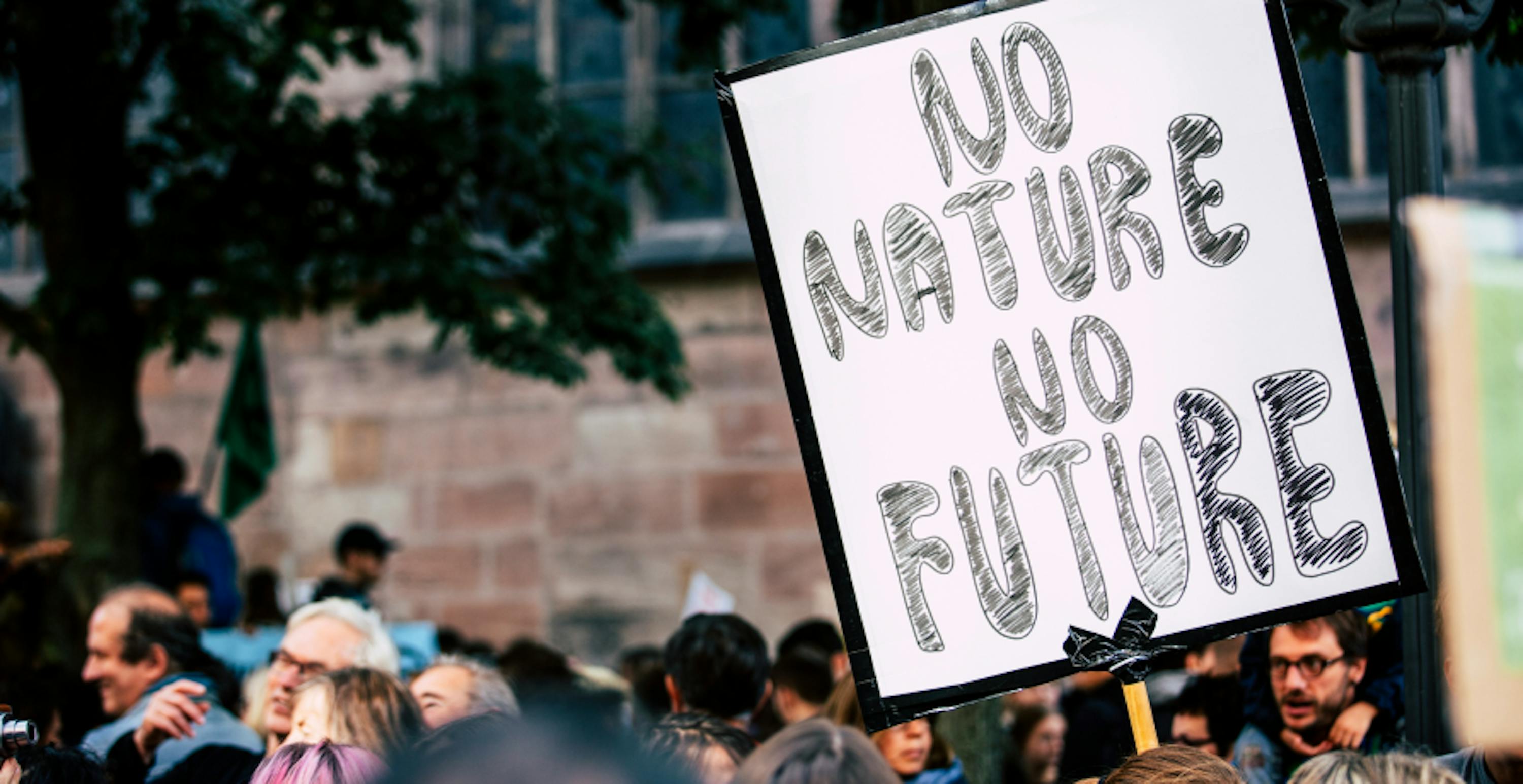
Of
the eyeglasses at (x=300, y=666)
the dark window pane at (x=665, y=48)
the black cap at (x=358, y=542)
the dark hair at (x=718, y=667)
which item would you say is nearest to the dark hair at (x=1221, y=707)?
the dark hair at (x=718, y=667)

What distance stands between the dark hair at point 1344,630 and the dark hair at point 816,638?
6.58 feet

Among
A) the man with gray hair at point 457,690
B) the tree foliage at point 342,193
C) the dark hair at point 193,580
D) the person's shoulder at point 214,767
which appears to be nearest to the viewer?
the person's shoulder at point 214,767

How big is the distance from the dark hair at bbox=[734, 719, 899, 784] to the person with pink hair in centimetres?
84

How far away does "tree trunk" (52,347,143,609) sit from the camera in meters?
6.71

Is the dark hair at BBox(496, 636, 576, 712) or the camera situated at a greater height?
the camera

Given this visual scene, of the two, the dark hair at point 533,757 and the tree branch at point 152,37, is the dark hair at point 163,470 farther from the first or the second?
the dark hair at point 533,757

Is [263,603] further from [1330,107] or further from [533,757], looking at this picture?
[533,757]

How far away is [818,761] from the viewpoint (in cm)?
208

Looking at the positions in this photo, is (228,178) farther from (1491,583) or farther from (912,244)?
(1491,583)

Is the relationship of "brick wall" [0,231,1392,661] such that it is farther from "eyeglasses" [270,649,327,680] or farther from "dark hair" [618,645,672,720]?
"eyeglasses" [270,649,327,680]

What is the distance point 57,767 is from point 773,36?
8.29 meters

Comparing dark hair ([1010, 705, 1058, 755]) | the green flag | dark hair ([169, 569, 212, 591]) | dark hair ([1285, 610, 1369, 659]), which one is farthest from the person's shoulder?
the green flag

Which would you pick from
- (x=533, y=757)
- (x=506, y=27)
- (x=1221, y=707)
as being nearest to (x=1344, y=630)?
(x=1221, y=707)

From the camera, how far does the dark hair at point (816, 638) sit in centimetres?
548
